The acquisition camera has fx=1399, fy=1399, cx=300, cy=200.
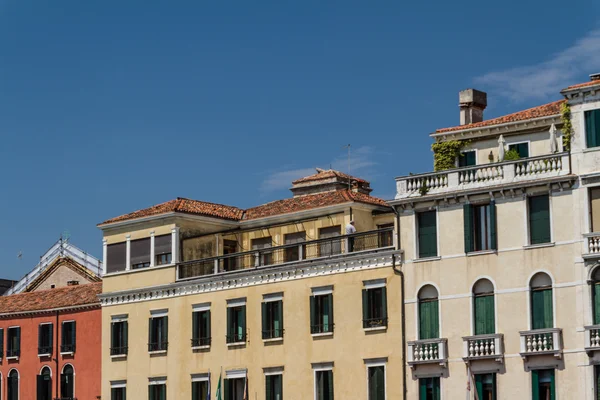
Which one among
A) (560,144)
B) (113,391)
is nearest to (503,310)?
(560,144)

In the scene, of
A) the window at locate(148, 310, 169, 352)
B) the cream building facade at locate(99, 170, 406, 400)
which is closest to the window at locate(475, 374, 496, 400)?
the cream building facade at locate(99, 170, 406, 400)

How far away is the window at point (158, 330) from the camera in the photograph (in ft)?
189

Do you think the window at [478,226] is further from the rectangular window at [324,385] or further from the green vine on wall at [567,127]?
the rectangular window at [324,385]

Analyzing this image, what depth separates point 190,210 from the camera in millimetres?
58656

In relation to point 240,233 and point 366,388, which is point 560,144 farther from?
point 240,233

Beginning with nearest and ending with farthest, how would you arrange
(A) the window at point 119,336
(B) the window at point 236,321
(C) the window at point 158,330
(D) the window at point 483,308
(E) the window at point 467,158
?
(D) the window at point 483,308
(E) the window at point 467,158
(B) the window at point 236,321
(C) the window at point 158,330
(A) the window at point 119,336

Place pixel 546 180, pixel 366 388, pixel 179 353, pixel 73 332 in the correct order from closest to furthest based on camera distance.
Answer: pixel 546 180 < pixel 366 388 < pixel 179 353 < pixel 73 332

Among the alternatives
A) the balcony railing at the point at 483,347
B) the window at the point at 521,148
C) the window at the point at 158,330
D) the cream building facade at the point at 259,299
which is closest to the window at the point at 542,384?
the balcony railing at the point at 483,347

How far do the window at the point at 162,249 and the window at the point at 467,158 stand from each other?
45.1 ft

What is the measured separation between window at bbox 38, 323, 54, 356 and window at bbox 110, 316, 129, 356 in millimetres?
5394

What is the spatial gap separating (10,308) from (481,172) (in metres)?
28.4

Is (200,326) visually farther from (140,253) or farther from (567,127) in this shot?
(567,127)

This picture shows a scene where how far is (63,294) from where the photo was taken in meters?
65.9

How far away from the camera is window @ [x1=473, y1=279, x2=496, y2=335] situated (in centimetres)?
4659
